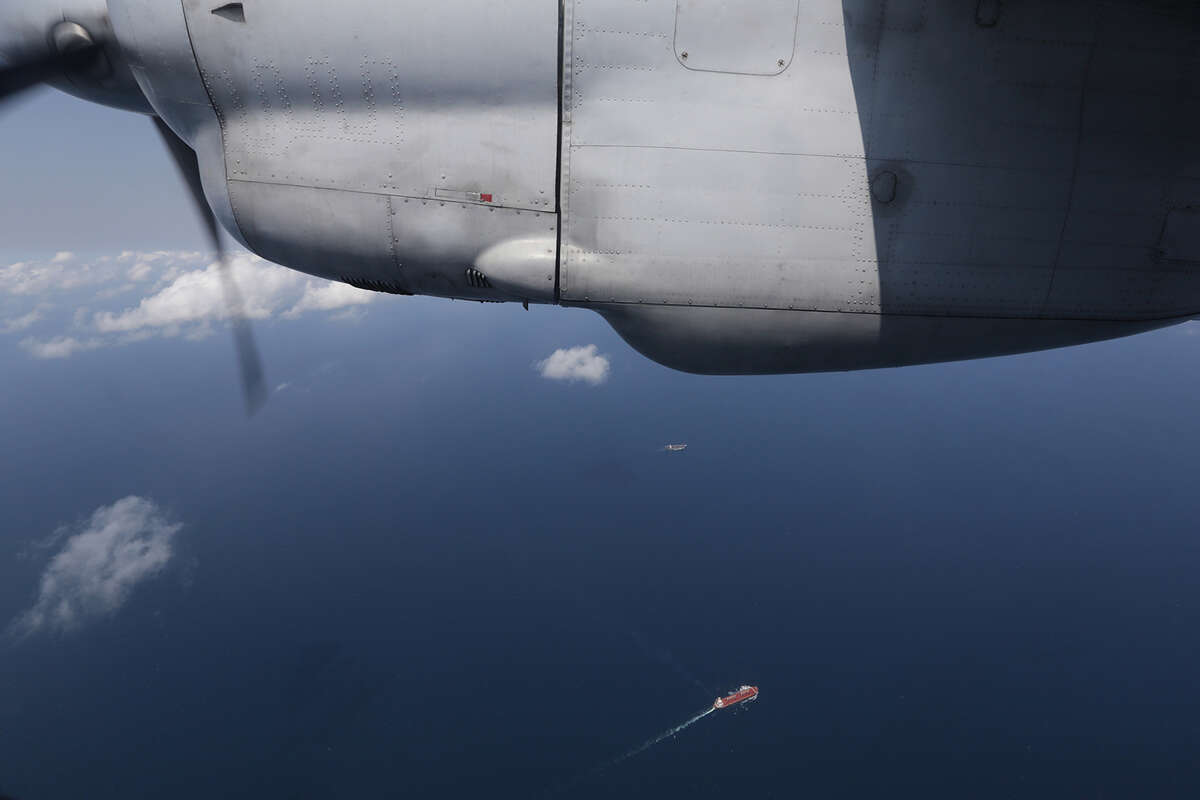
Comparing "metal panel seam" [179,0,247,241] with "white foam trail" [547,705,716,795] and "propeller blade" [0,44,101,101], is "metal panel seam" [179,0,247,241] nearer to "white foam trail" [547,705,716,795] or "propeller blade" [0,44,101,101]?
"propeller blade" [0,44,101,101]

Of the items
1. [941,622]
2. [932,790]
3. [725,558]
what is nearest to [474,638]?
[725,558]

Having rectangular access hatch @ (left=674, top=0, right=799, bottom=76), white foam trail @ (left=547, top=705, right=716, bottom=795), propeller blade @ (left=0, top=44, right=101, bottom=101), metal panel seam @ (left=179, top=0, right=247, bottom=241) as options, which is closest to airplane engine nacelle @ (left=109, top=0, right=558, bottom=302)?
metal panel seam @ (left=179, top=0, right=247, bottom=241)

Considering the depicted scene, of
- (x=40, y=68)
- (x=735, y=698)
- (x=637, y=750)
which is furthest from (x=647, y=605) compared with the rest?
(x=40, y=68)

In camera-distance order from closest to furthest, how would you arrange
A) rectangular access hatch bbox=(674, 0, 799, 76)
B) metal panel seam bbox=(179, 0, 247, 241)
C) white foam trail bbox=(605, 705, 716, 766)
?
rectangular access hatch bbox=(674, 0, 799, 76)
metal panel seam bbox=(179, 0, 247, 241)
white foam trail bbox=(605, 705, 716, 766)

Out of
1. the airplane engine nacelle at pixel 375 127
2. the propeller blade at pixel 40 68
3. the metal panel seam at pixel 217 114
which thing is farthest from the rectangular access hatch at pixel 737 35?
the propeller blade at pixel 40 68

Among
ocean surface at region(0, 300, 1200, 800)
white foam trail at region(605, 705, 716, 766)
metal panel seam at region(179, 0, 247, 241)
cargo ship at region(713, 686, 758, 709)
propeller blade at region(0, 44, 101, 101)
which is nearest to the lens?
metal panel seam at region(179, 0, 247, 241)

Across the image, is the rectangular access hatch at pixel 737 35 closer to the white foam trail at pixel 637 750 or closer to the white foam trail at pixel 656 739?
the white foam trail at pixel 637 750
